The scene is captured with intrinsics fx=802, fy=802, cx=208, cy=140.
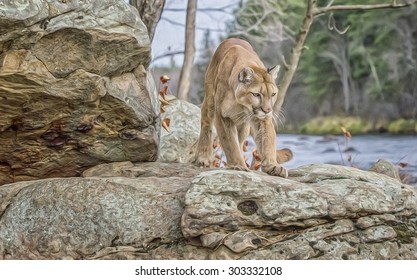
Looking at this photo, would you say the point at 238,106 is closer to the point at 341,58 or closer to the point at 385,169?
the point at 385,169

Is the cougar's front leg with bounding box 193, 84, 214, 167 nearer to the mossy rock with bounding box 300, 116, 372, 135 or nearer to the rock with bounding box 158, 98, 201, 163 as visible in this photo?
the rock with bounding box 158, 98, 201, 163

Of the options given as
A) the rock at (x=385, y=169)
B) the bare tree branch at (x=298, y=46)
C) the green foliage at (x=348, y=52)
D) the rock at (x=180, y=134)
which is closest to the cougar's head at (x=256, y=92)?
the rock at (x=385, y=169)

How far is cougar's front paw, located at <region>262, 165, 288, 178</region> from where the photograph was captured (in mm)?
6609

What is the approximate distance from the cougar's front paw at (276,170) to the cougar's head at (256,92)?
425 mm

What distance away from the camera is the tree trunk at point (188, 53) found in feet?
40.6

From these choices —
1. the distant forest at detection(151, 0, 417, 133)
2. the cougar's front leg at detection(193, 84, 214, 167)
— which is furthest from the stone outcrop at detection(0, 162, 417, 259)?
the distant forest at detection(151, 0, 417, 133)

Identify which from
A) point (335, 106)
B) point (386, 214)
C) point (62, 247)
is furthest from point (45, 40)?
point (335, 106)

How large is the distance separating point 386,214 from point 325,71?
25.2 feet

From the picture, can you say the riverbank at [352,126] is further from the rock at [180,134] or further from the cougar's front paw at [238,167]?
the cougar's front paw at [238,167]

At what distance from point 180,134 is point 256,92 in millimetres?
2327

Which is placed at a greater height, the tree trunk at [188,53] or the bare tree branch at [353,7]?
the bare tree branch at [353,7]

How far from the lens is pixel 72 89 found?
21.6 feet

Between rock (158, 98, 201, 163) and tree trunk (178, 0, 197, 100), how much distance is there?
310 centimetres

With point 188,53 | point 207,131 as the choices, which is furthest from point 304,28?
point 207,131
